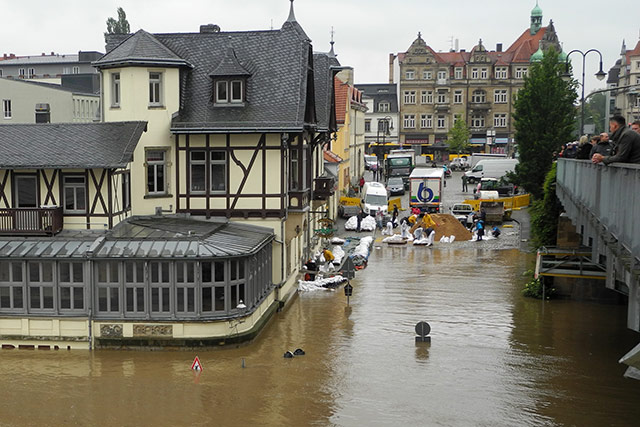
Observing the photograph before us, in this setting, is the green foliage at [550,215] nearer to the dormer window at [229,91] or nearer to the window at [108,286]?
the dormer window at [229,91]

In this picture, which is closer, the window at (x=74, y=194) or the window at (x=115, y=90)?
the window at (x=74, y=194)

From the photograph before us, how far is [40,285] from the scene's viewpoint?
2091 cm

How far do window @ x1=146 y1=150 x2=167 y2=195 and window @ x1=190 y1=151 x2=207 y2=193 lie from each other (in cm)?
93

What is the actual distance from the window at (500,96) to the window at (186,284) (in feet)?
261

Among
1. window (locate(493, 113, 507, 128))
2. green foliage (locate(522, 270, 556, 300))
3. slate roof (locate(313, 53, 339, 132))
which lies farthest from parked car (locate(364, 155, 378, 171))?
green foliage (locate(522, 270, 556, 300))

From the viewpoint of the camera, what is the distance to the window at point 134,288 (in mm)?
20672

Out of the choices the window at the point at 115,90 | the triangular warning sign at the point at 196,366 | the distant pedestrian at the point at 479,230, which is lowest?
the triangular warning sign at the point at 196,366

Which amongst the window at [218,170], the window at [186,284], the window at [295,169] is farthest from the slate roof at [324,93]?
the window at [186,284]

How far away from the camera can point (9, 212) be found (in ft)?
70.9

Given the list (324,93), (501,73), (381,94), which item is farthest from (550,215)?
(381,94)

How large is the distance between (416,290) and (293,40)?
35.0 feet

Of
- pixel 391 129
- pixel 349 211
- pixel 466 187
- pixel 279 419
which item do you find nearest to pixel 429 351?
pixel 279 419

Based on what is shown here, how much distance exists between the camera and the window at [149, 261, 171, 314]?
2062 centimetres

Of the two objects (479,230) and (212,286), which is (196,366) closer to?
(212,286)
